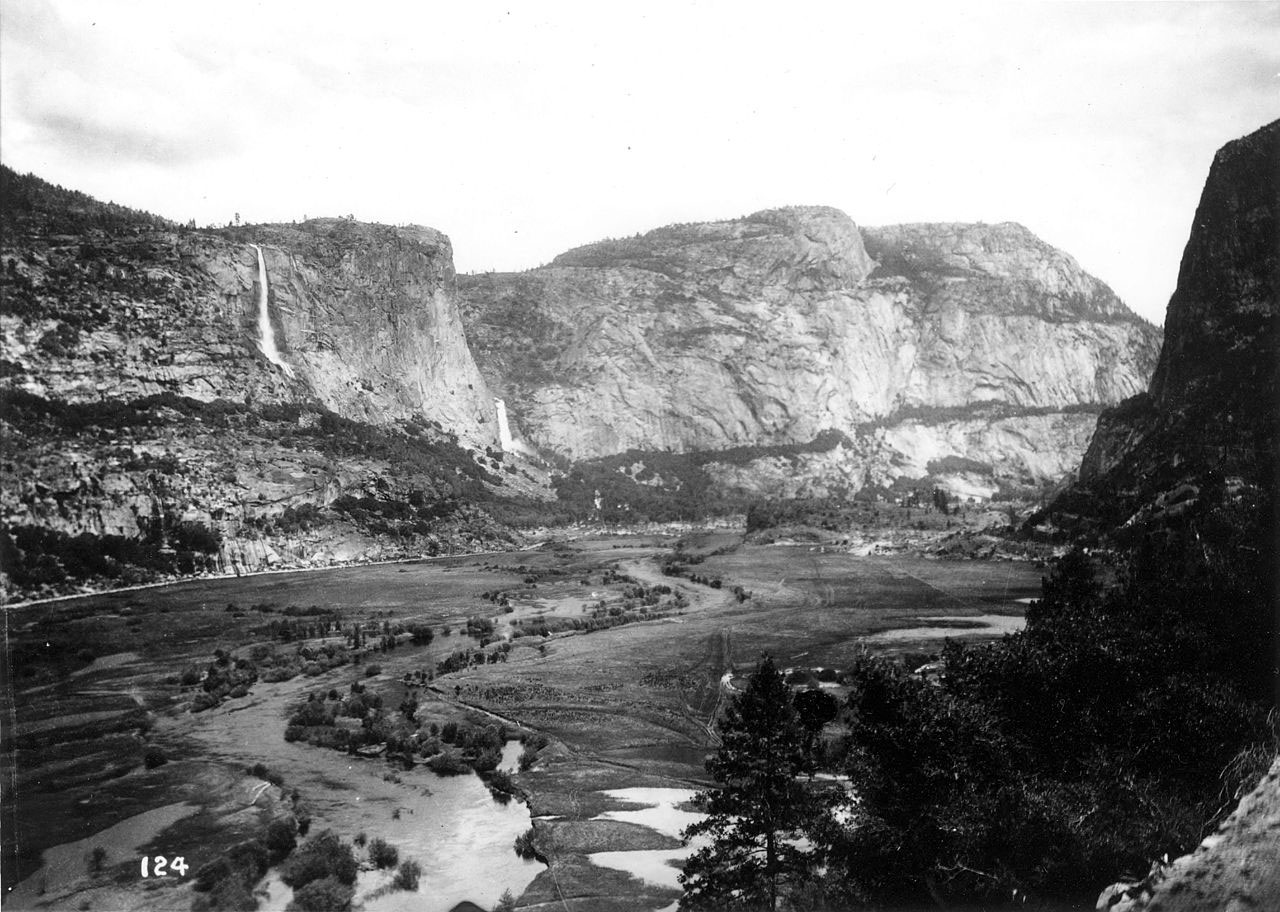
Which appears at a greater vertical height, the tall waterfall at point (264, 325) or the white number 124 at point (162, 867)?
the tall waterfall at point (264, 325)

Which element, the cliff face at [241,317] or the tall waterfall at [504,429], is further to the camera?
the tall waterfall at [504,429]

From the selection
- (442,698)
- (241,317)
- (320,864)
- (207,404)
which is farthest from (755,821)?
(241,317)

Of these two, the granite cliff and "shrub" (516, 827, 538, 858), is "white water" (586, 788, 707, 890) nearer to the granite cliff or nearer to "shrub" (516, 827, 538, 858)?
"shrub" (516, 827, 538, 858)

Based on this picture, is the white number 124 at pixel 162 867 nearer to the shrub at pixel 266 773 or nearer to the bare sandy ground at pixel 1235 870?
the shrub at pixel 266 773

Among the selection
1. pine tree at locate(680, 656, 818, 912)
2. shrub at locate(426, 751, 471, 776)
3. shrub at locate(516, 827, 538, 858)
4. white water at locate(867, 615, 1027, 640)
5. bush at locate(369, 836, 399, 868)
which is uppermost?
pine tree at locate(680, 656, 818, 912)

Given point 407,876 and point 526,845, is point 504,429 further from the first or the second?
point 407,876

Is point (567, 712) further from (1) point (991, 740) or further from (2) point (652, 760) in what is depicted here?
(1) point (991, 740)

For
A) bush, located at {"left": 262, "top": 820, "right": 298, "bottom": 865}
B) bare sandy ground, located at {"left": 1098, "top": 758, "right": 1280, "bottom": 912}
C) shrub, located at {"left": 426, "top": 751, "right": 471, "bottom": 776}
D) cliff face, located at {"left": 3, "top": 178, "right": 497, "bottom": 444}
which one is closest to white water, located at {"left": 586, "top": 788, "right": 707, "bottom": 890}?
shrub, located at {"left": 426, "top": 751, "right": 471, "bottom": 776}

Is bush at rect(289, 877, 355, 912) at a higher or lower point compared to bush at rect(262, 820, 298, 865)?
lower

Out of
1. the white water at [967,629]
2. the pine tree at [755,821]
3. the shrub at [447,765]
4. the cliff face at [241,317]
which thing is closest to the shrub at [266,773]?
the shrub at [447,765]
